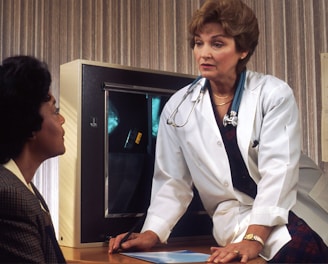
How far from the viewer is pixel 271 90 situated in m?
1.56

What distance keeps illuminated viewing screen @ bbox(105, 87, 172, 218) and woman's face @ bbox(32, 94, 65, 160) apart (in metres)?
0.50

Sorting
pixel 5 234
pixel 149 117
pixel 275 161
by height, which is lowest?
pixel 5 234

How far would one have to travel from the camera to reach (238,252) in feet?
4.32

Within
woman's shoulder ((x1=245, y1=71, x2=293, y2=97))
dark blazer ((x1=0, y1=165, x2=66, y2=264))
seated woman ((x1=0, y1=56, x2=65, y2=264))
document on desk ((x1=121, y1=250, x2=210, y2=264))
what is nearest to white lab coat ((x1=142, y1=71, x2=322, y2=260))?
woman's shoulder ((x1=245, y1=71, x2=293, y2=97))

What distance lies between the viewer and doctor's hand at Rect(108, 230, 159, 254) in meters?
1.55

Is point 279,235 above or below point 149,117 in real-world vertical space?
below

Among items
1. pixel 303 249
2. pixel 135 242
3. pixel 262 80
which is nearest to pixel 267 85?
pixel 262 80

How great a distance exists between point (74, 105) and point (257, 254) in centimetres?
76

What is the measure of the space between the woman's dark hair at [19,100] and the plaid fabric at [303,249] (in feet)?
2.23

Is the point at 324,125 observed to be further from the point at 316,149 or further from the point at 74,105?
the point at 74,105

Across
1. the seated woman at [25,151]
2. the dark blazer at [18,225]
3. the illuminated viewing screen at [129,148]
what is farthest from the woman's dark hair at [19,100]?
the illuminated viewing screen at [129,148]

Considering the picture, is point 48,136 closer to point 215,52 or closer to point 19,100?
point 19,100

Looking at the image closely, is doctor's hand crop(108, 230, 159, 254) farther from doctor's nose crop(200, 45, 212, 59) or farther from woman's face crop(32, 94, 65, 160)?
doctor's nose crop(200, 45, 212, 59)

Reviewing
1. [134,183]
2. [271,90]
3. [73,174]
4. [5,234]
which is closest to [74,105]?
[73,174]
